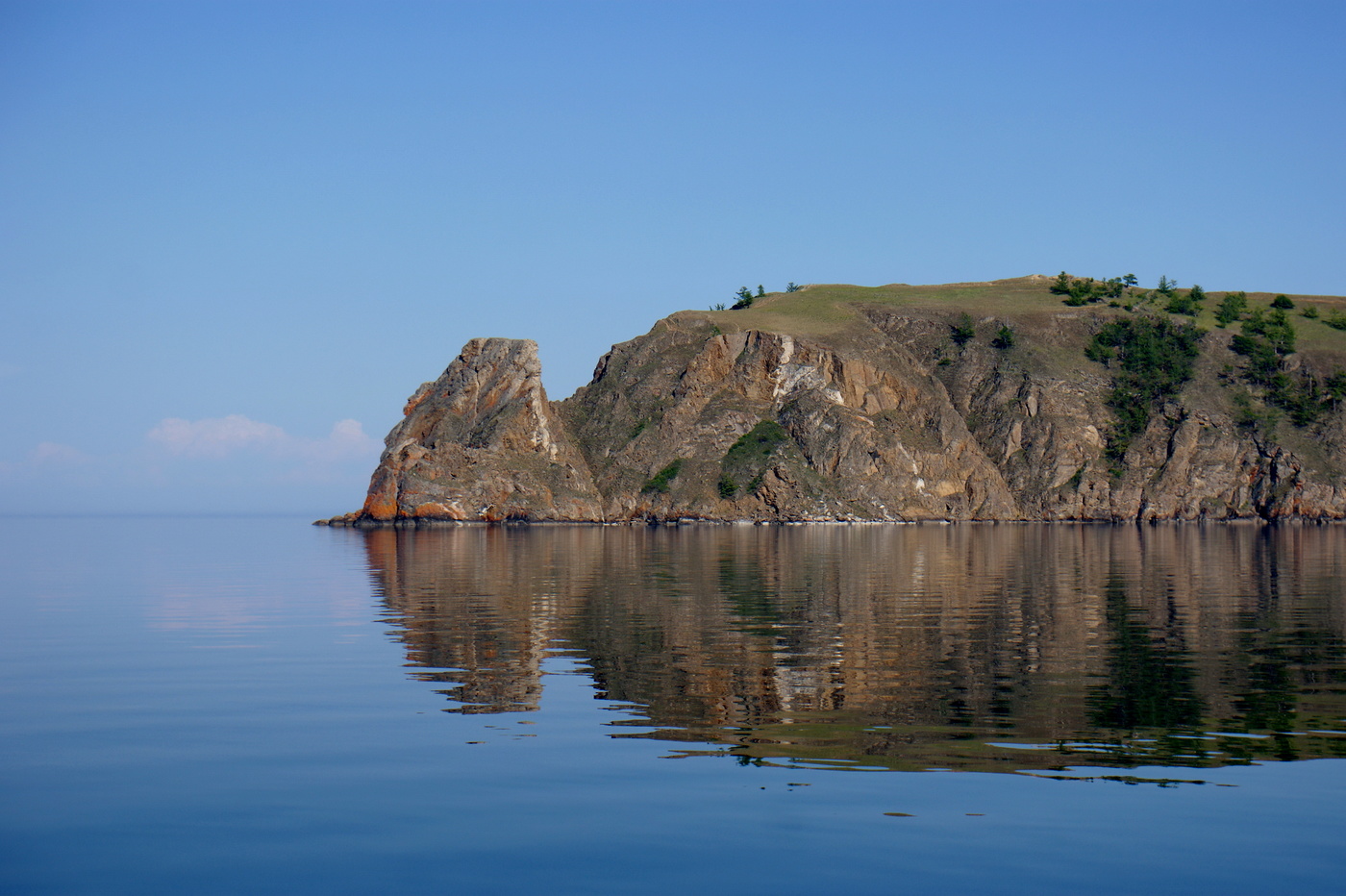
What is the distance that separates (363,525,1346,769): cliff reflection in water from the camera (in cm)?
2189

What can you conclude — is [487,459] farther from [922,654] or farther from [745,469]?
[922,654]

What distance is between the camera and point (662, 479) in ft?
645

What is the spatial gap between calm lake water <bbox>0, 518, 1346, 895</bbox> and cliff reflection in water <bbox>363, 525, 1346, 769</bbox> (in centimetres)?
16

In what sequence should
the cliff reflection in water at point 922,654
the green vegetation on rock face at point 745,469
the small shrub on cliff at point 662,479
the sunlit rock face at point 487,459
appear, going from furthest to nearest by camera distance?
the small shrub on cliff at point 662,479 → the green vegetation on rock face at point 745,469 → the sunlit rock face at point 487,459 → the cliff reflection in water at point 922,654

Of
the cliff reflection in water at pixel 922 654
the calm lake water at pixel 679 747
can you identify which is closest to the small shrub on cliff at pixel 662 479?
the cliff reflection in water at pixel 922 654

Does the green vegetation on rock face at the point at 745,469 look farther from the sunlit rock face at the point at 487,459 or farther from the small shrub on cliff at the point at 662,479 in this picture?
the sunlit rock face at the point at 487,459

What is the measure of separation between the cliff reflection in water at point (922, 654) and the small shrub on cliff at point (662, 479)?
121920mm

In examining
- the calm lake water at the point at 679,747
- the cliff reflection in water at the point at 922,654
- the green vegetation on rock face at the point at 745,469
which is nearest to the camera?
the calm lake water at the point at 679,747

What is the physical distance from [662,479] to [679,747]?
17549 cm

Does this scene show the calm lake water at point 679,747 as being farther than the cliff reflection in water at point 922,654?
No

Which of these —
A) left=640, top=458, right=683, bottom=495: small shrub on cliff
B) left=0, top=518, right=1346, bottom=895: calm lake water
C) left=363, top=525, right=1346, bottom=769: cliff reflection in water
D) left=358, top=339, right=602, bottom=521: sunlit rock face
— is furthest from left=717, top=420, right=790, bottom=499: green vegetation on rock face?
left=0, top=518, right=1346, bottom=895: calm lake water

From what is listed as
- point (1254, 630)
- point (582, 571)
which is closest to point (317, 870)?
point (1254, 630)

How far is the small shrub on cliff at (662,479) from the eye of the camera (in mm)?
195000

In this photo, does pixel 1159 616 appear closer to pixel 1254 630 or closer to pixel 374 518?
pixel 1254 630
